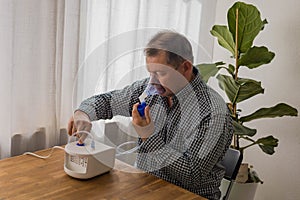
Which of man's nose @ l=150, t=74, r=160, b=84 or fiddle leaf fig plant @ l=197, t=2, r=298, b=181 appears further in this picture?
fiddle leaf fig plant @ l=197, t=2, r=298, b=181

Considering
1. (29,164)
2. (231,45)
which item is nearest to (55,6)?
(29,164)

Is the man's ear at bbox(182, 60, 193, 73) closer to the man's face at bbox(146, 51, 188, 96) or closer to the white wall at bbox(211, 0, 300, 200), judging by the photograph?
the man's face at bbox(146, 51, 188, 96)

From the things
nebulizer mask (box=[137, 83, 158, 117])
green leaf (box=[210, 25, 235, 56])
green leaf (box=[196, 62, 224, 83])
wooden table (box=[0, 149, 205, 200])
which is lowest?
wooden table (box=[0, 149, 205, 200])

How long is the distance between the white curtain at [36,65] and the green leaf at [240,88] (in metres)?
0.74

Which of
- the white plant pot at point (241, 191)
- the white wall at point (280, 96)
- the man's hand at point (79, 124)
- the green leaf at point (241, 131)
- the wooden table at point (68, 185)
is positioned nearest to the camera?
the wooden table at point (68, 185)

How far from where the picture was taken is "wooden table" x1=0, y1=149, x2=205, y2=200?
1.30 m

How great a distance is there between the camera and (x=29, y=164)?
59.9 inches

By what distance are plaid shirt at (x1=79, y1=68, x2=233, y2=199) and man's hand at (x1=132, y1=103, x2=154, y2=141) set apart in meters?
0.04

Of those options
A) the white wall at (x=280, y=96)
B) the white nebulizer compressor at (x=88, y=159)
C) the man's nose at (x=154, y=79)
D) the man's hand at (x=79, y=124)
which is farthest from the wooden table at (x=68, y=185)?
the white wall at (x=280, y=96)

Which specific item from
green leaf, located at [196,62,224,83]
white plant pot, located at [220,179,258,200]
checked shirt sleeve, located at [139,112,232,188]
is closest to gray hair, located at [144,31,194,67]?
checked shirt sleeve, located at [139,112,232,188]

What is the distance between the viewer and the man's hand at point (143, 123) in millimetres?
1409

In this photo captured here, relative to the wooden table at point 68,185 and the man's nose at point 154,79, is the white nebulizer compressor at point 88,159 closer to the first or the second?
the wooden table at point 68,185

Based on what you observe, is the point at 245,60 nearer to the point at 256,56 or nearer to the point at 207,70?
the point at 256,56

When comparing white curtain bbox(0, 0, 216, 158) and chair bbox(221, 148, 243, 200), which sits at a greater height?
white curtain bbox(0, 0, 216, 158)
